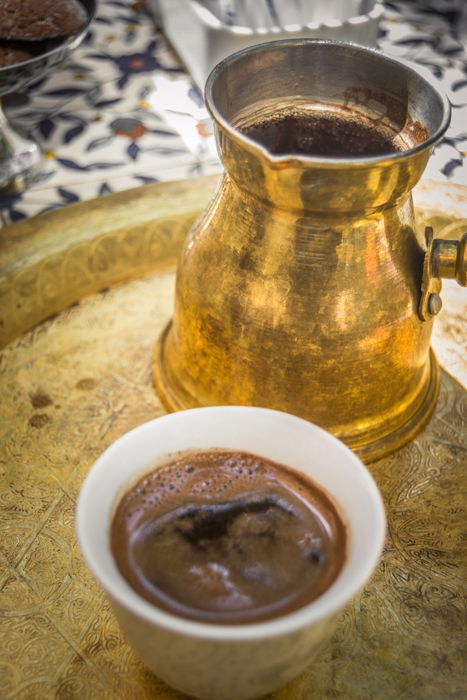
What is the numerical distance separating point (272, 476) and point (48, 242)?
584mm

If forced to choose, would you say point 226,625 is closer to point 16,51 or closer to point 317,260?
point 317,260

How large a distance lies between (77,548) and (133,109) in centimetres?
117

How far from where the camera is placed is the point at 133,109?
166cm

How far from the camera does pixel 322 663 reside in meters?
0.69

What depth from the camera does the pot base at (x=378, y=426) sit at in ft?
2.80

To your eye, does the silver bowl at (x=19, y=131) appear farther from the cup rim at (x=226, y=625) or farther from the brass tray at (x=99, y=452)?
the cup rim at (x=226, y=625)

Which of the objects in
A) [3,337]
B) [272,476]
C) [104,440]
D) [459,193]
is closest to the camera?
[272,476]

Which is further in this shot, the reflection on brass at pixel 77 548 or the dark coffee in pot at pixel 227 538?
the reflection on brass at pixel 77 548

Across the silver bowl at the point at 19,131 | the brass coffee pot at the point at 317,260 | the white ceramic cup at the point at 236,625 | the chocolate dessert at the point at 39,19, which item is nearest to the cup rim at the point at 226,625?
the white ceramic cup at the point at 236,625

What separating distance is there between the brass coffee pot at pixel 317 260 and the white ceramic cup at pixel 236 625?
130 mm

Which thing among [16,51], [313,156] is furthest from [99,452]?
[16,51]

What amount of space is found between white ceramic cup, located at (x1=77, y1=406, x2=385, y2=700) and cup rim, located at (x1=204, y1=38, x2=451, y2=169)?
0.76ft

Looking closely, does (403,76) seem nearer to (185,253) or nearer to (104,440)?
(185,253)

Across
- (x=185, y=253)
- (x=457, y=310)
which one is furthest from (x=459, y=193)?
(x=185, y=253)
